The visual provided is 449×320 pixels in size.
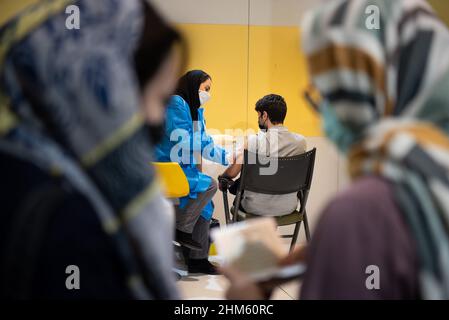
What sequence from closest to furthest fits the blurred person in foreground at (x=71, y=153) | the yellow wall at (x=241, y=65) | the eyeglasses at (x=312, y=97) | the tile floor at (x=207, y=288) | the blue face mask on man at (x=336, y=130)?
the blurred person in foreground at (x=71, y=153) < the blue face mask on man at (x=336, y=130) < the eyeglasses at (x=312, y=97) < the tile floor at (x=207, y=288) < the yellow wall at (x=241, y=65)

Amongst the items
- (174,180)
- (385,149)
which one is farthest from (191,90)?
(385,149)

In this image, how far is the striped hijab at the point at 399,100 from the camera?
2.63ft

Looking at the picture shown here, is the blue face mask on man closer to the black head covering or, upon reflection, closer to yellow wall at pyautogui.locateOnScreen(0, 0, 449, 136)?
the black head covering

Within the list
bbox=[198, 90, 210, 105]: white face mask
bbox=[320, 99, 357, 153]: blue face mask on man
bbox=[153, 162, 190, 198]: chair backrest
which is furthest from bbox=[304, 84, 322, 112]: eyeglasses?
bbox=[198, 90, 210, 105]: white face mask

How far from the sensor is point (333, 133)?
0.94m

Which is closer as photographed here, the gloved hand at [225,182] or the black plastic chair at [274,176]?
the black plastic chair at [274,176]

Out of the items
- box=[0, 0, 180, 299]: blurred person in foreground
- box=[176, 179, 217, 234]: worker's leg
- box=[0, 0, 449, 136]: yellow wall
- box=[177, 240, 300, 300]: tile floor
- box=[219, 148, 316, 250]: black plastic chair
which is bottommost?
box=[0, 0, 180, 299]: blurred person in foreground

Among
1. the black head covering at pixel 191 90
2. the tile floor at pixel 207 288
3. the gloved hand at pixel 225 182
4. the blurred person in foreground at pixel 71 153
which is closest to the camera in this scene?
the blurred person in foreground at pixel 71 153

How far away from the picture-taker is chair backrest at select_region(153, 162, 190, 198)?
346 centimetres

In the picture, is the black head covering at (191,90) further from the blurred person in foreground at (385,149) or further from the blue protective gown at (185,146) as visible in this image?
the blurred person in foreground at (385,149)

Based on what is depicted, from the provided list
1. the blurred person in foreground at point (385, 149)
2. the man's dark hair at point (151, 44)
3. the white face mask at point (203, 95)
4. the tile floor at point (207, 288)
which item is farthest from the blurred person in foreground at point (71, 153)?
the white face mask at point (203, 95)

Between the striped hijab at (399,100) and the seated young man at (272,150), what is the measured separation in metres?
2.96

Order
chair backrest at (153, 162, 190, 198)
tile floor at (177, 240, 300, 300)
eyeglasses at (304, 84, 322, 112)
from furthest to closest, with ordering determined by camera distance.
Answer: chair backrest at (153, 162, 190, 198), tile floor at (177, 240, 300, 300), eyeglasses at (304, 84, 322, 112)

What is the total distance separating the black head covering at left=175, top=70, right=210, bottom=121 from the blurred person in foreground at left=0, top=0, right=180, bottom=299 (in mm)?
3073
